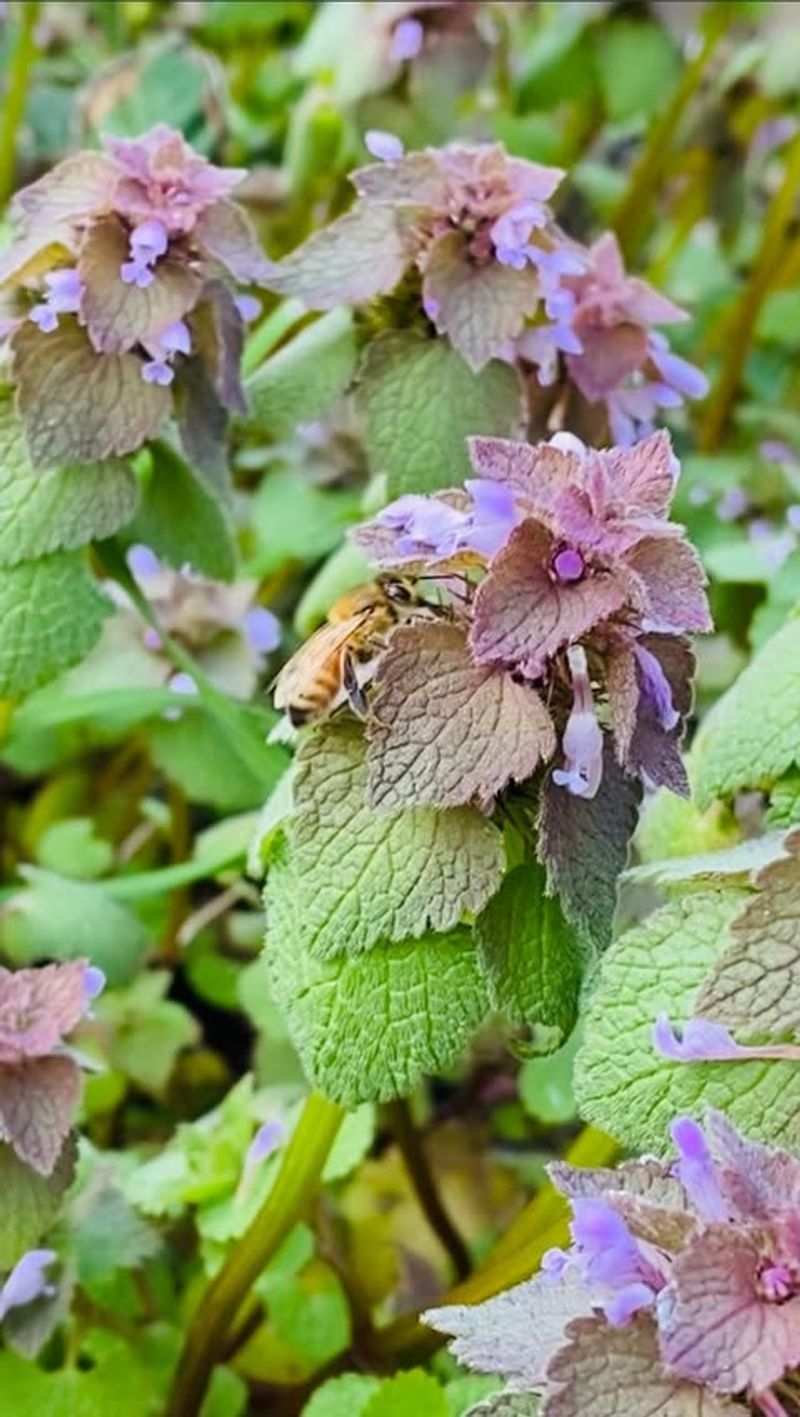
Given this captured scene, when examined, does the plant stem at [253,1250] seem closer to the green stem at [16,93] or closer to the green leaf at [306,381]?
the green leaf at [306,381]

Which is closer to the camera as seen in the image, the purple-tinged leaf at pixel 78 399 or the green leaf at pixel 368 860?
the green leaf at pixel 368 860

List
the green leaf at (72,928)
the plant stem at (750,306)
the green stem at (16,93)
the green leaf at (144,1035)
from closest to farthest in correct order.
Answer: the green leaf at (72,928) < the green leaf at (144,1035) < the green stem at (16,93) < the plant stem at (750,306)

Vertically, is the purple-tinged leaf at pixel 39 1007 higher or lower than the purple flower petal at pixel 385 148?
lower

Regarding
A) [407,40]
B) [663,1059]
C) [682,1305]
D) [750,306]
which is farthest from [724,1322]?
[750,306]

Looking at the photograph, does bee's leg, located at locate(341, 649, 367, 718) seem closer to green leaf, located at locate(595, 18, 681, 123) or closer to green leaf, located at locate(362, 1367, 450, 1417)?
green leaf, located at locate(362, 1367, 450, 1417)

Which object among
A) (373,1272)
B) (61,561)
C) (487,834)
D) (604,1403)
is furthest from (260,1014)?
(604,1403)

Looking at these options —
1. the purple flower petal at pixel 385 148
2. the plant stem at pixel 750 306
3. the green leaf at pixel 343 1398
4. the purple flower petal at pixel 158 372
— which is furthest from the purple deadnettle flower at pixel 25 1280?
the plant stem at pixel 750 306

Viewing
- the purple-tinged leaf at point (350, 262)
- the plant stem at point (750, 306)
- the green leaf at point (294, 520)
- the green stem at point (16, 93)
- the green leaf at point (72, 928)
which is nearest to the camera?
the purple-tinged leaf at point (350, 262)
